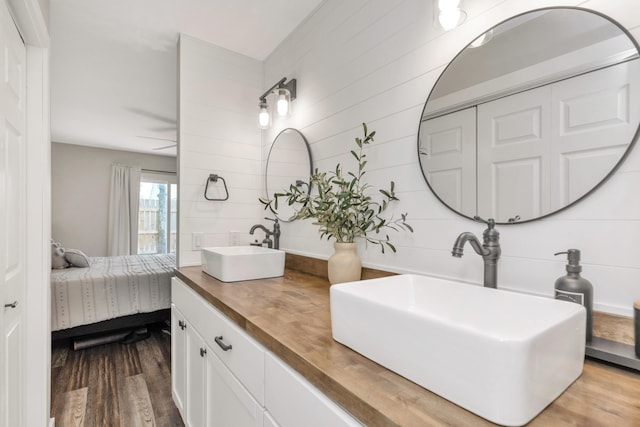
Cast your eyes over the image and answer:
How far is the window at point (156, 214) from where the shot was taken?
5816 mm

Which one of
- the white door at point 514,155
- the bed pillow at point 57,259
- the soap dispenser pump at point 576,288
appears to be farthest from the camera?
the bed pillow at point 57,259

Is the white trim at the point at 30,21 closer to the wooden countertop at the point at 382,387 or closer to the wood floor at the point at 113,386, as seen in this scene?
the wooden countertop at the point at 382,387

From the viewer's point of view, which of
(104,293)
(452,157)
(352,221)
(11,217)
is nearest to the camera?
(452,157)

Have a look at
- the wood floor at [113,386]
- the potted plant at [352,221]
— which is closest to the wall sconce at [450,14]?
Result: the potted plant at [352,221]

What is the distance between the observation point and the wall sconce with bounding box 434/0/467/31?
0.99m

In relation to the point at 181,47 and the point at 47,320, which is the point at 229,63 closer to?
the point at 181,47

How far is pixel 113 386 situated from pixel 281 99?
233 centimetres

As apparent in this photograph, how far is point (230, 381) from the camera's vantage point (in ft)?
3.52

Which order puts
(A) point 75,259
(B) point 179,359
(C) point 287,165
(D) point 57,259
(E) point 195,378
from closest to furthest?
1. (E) point 195,378
2. (B) point 179,359
3. (C) point 287,165
4. (D) point 57,259
5. (A) point 75,259

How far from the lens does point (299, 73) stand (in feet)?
6.51

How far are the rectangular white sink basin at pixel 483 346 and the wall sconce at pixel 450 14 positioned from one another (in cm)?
83

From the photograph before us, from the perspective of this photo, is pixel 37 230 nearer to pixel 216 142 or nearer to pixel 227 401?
pixel 216 142

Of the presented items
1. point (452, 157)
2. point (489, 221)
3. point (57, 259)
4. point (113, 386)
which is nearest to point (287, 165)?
point (452, 157)

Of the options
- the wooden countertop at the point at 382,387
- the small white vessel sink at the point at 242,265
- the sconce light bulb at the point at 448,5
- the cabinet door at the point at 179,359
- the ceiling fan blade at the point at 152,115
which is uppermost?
the ceiling fan blade at the point at 152,115
